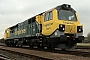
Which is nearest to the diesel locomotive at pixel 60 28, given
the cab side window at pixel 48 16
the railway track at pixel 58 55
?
the cab side window at pixel 48 16

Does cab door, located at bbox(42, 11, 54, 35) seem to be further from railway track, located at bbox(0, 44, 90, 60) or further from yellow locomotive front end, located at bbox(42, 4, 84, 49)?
railway track, located at bbox(0, 44, 90, 60)

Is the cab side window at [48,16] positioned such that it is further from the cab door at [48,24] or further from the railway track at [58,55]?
the railway track at [58,55]

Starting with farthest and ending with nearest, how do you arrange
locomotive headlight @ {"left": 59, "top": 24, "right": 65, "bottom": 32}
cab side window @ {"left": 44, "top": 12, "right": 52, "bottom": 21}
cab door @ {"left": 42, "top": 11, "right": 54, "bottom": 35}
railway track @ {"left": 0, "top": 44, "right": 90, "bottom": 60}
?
cab side window @ {"left": 44, "top": 12, "right": 52, "bottom": 21}, cab door @ {"left": 42, "top": 11, "right": 54, "bottom": 35}, locomotive headlight @ {"left": 59, "top": 24, "right": 65, "bottom": 32}, railway track @ {"left": 0, "top": 44, "right": 90, "bottom": 60}

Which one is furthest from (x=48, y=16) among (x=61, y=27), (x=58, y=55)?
(x=58, y=55)

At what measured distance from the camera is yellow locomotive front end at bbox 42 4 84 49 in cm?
1151

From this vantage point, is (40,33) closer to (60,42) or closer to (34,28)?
(34,28)

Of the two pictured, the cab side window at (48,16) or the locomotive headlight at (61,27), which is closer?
the locomotive headlight at (61,27)

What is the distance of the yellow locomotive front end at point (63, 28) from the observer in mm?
11506

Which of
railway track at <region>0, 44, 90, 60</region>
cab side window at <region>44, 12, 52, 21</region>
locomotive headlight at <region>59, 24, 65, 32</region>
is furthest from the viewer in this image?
cab side window at <region>44, 12, 52, 21</region>

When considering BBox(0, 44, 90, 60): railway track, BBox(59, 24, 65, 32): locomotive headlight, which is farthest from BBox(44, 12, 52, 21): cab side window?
BBox(0, 44, 90, 60): railway track

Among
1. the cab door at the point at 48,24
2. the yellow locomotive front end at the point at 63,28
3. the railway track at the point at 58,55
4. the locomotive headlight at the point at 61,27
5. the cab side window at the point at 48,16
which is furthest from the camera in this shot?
the cab side window at the point at 48,16

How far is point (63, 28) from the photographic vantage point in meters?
11.5

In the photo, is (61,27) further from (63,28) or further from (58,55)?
(58,55)

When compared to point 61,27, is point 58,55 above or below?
below
